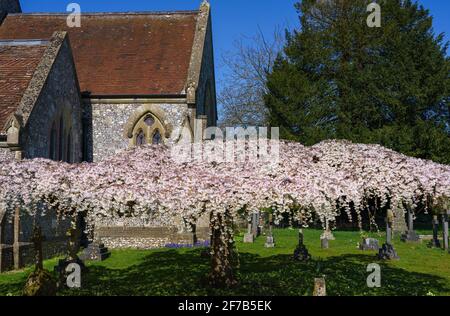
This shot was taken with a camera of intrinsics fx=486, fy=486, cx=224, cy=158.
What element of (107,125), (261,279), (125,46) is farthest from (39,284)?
(125,46)

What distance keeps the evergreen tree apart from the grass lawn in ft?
31.0

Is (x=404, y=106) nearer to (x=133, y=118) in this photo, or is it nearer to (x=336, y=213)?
(x=133, y=118)

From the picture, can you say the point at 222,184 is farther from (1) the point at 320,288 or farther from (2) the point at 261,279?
(2) the point at 261,279

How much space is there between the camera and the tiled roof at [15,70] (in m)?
16.0

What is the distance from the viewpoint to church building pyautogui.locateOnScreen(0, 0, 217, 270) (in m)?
16.2

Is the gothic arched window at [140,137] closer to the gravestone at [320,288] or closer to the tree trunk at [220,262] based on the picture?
the tree trunk at [220,262]

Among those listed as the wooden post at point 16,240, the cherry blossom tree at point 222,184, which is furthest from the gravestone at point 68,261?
the wooden post at point 16,240

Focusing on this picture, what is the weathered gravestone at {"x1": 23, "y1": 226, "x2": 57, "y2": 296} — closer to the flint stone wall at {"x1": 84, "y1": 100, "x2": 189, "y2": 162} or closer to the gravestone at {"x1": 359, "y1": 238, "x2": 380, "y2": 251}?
the gravestone at {"x1": 359, "y1": 238, "x2": 380, "y2": 251}

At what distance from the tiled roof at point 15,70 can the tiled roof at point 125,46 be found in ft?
12.0

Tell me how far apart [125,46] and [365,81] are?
44.0 ft

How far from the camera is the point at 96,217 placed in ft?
30.9
